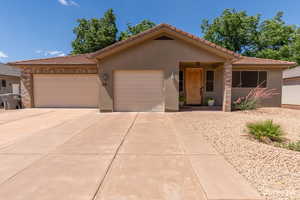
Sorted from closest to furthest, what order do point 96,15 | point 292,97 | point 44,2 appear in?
point 292,97 → point 44,2 → point 96,15

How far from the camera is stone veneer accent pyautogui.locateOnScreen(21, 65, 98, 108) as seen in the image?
10.1 m

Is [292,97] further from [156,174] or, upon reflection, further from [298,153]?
[156,174]

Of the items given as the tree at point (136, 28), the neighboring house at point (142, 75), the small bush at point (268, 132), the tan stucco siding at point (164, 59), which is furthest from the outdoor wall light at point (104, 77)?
the tree at point (136, 28)

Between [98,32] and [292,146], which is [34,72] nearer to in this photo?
[292,146]

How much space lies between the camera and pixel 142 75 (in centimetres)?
864

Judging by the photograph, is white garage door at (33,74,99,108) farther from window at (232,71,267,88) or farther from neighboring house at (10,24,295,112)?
window at (232,71,267,88)

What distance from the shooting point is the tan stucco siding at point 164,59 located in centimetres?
836

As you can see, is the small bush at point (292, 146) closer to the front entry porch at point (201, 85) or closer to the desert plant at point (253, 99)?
the desert plant at point (253, 99)

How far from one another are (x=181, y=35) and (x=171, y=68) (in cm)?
178

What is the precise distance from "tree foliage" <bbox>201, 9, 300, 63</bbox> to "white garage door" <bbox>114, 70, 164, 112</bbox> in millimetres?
19747

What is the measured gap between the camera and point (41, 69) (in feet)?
33.3

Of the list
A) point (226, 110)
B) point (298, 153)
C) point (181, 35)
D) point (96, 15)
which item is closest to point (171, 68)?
point (181, 35)

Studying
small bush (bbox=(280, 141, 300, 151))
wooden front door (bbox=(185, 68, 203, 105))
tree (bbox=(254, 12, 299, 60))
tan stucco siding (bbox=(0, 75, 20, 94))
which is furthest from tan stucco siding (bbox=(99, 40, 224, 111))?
tree (bbox=(254, 12, 299, 60))

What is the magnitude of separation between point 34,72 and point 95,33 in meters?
16.1
